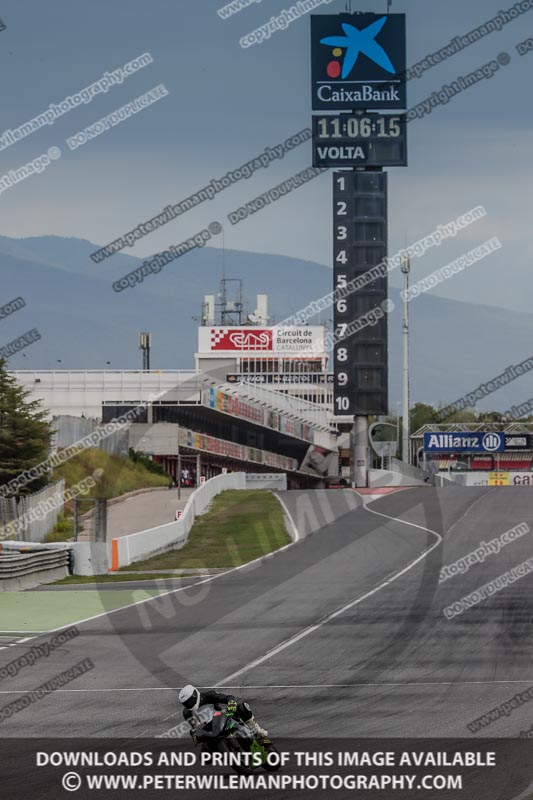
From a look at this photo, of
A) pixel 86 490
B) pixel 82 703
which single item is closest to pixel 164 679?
pixel 82 703

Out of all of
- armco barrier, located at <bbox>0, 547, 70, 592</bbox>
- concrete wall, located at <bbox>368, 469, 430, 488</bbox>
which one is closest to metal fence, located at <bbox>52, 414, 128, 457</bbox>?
concrete wall, located at <bbox>368, 469, 430, 488</bbox>

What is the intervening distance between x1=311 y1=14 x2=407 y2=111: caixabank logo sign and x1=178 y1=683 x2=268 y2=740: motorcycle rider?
58.9m

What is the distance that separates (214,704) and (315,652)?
9246mm

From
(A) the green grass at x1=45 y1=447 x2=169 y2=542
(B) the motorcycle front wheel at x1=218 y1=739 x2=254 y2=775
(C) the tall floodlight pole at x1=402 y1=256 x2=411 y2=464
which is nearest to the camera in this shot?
(B) the motorcycle front wheel at x1=218 y1=739 x2=254 y2=775

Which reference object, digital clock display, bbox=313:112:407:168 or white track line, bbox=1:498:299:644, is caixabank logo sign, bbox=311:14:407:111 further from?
white track line, bbox=1:498:299:644

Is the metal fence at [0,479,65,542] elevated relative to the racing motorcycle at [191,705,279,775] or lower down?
elevated

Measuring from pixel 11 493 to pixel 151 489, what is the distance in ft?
65.7

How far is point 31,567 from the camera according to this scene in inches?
1240

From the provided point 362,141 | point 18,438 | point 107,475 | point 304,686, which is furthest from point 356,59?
point 304,686

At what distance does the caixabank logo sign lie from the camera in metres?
66.6

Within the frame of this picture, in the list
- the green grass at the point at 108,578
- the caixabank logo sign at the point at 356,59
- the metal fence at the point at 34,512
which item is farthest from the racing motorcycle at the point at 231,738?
the caixabank logo sign at the point at 356,59

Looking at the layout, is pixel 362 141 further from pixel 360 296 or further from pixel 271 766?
pixel 271 766

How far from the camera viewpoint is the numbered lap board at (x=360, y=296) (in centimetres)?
6291

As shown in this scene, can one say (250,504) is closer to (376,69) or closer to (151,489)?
(151,489)
